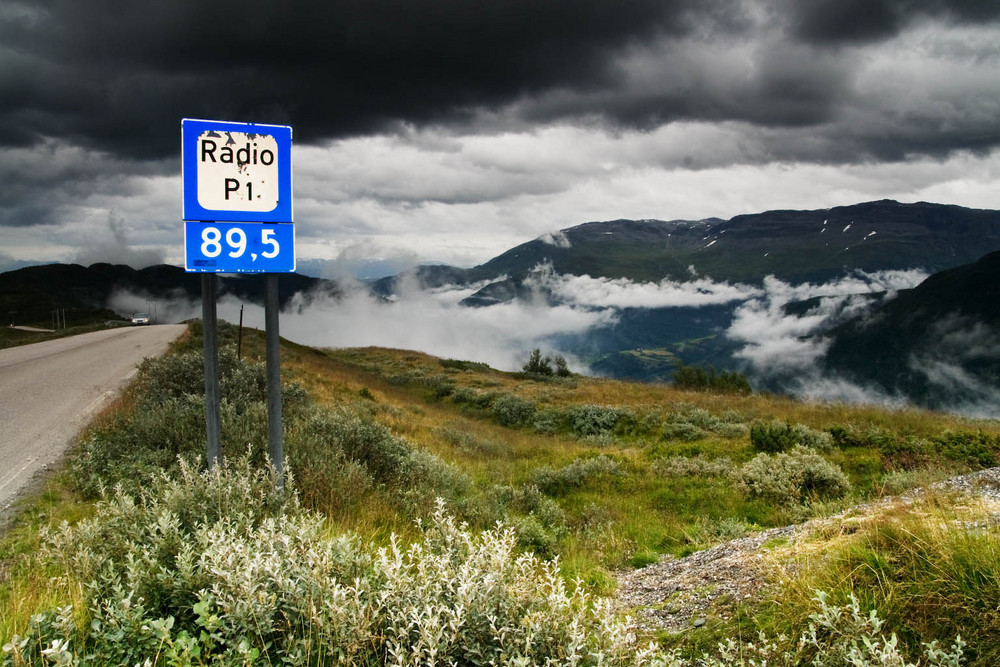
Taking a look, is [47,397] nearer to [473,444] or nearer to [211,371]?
[473,444]

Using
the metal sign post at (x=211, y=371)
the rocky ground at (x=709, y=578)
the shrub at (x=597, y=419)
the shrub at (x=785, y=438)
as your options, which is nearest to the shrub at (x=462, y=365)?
the shrub at (x=597, y=419)

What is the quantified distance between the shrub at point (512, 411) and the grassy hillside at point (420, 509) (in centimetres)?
408

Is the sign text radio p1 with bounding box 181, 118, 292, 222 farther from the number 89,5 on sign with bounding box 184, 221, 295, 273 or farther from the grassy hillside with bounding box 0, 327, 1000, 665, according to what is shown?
the grassy hillside with bounding box 0, 327, 1000, 665

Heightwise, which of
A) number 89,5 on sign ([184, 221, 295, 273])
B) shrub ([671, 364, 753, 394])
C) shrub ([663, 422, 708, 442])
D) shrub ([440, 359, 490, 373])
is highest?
number 89,5 on sign ([184, 221, 295, 273])

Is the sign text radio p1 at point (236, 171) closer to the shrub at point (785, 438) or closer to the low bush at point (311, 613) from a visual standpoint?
the low bush at point (311, 613)

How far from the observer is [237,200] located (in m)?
5.19

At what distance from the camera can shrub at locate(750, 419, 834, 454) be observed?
1552 centimetres

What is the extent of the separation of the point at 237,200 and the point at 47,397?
46.6 ft

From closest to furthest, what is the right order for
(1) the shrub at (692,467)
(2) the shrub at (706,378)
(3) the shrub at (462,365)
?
(1) the shrub at (692,467) → (2) the shrub at (706,378) → (3) the shrub at (462,365)

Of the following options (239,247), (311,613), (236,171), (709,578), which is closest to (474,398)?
(709,578)

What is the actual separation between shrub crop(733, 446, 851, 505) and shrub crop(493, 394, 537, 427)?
15251mm

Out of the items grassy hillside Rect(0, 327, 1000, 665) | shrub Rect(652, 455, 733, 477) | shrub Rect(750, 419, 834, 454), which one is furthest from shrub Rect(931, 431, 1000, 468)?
shrub Rect(652, 455, 733, 477)

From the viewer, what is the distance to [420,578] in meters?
3.51

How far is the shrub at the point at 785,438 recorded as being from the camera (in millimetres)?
15516
